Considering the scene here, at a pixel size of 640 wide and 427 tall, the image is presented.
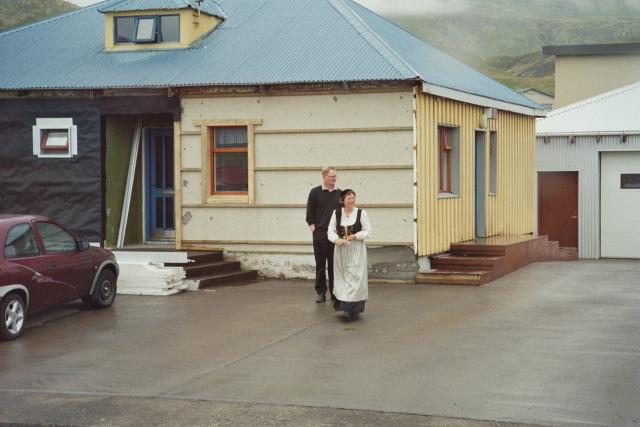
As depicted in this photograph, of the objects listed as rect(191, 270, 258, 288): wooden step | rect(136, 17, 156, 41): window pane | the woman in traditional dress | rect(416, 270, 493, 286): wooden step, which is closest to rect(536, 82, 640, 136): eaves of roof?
rect(416, 270, 493, 286): wooden step

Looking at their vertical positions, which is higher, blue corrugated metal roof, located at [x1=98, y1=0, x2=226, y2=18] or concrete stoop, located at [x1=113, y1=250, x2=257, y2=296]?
blue corrugated metal roof, located at [x1=98, y1=0, x2=226, y2=18]

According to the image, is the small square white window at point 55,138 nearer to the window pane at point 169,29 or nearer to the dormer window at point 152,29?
the dormer window at point 152,29

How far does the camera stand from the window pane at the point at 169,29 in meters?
19.8

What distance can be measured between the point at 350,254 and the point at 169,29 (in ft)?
28.6

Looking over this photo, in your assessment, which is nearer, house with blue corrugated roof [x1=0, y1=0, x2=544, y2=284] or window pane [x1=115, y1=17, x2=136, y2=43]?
house with blue corrugated roof [x1=0, y1=0, x2=544, y2=284]

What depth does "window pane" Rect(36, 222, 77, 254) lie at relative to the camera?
13.2 m

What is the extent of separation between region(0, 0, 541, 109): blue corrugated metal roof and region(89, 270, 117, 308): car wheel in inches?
183

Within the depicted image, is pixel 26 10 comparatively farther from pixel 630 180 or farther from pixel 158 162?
pixel 158 162

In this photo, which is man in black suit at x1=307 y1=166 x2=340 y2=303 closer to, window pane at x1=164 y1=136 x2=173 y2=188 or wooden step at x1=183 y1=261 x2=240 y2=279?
wooden step at x1=183 y1=261 x2=240 y2=279

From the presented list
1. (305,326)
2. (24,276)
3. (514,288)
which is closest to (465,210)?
(514,288)

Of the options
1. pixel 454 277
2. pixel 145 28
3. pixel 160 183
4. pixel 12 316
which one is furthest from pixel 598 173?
pixel 12 316

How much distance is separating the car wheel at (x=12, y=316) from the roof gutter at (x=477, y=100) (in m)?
7.89

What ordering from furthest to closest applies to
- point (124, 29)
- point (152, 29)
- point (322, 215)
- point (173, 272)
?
1. point (124, 29)
2. point (152, 29)
3. point (173, 272)
4. point (322, 215)

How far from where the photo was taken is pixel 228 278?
692 inches
